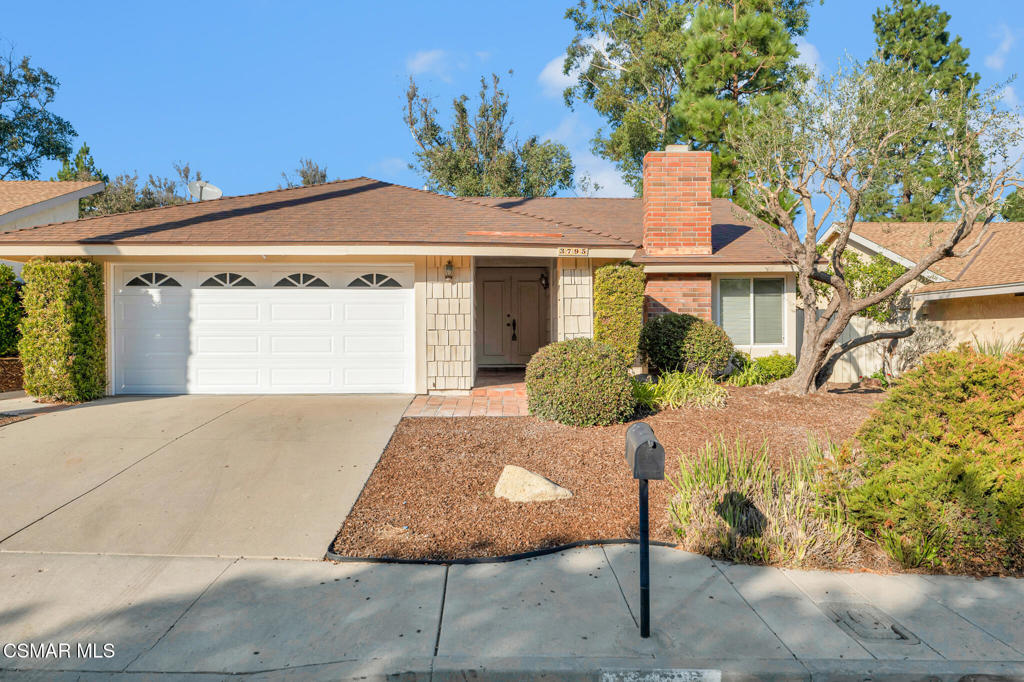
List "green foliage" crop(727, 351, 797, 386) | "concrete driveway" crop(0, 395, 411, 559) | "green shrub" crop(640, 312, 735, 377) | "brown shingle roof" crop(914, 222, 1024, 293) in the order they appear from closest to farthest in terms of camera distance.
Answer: "concrete driveway" crop(0, 395, 411, 559) < "green shrub" crop(640, 312, 735, 377) < "brown shingle roof" crop(914, 222, 1024, 293) < "green foliage" crop(727, 351, 797, 386)

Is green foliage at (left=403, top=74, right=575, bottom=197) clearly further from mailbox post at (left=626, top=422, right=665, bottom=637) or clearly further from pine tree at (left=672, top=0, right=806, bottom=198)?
mailbox post at (left=626, top=422, right=665, bottom=637)

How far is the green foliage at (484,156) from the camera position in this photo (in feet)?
87.7

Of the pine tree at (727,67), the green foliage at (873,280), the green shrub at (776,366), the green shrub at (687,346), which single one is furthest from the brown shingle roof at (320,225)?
the pine tree at (727,67)

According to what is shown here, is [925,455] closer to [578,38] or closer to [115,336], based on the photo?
[115,336]

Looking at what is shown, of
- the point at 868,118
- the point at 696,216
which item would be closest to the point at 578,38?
the point at 696,216

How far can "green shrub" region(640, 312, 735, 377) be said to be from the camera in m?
10.9

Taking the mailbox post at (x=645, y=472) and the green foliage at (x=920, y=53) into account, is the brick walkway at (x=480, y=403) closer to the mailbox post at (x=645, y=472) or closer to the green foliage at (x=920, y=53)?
the mailbox post at (x=645, y=472)

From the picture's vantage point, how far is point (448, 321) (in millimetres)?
10305

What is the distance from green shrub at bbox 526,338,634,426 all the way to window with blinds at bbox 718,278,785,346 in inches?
235

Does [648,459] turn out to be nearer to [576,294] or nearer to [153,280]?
[576,294]

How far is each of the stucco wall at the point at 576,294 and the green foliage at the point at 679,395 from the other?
204 centimetres

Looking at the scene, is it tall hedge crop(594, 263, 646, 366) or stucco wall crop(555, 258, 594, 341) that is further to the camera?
stucco wall crop(555, 258, 594, 341)

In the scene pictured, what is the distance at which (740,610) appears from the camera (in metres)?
3.40

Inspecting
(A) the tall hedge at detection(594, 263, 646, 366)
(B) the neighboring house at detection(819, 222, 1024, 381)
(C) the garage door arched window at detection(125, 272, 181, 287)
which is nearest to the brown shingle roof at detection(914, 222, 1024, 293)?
(B) the neighboring house at detection(819, 222, 1024, 381)
